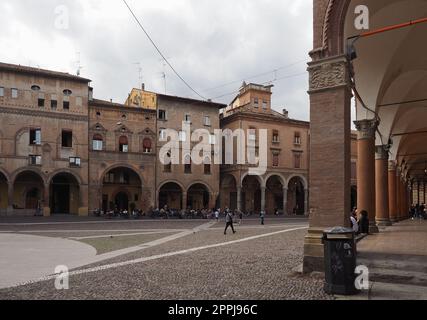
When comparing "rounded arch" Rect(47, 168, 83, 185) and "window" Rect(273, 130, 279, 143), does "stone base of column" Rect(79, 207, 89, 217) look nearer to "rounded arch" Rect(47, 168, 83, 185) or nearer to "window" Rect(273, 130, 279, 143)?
"rounded arch" Rect(47, 168, 83, 185)

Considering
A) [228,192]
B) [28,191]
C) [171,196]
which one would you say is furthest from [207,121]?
[28,191]

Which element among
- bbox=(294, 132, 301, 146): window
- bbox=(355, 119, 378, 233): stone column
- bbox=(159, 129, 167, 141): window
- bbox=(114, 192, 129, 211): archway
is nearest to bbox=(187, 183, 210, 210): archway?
Answer: bbox=(159, 129, 167, 141): window

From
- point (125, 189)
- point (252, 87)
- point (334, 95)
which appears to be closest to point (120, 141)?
point (125, 189)

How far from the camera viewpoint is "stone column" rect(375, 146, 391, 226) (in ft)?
60.2

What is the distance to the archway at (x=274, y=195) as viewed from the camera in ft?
156

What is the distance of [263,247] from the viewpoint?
1361cm

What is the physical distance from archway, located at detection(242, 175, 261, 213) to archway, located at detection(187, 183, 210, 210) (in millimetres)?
4271

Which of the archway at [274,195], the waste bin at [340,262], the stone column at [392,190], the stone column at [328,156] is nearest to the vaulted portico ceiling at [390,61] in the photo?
the stone column at [328,156]

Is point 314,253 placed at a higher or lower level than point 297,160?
lower

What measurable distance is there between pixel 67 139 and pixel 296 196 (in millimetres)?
27018

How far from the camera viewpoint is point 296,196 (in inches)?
1977

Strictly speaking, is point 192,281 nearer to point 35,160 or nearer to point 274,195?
point 35,160

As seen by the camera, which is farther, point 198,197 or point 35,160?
point 198,197

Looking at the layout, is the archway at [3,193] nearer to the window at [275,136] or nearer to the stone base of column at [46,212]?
the stone base of column at [46,212]
